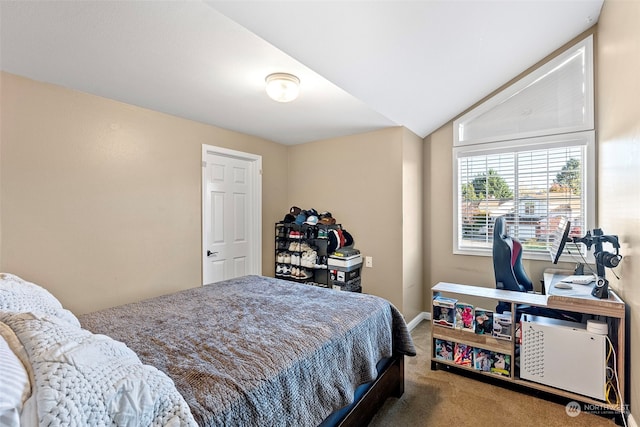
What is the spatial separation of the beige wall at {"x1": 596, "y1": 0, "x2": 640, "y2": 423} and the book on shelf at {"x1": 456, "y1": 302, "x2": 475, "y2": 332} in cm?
94

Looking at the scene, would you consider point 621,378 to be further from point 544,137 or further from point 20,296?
point 20,296

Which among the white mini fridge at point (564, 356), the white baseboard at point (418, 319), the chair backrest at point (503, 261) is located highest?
the chair backrest at point (503, 261)

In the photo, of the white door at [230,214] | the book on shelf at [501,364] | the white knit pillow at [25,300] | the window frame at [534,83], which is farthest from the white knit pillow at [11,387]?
the window frame at [534,83]

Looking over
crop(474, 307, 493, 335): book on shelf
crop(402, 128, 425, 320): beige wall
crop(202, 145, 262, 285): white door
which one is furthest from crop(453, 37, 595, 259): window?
crop(202, 145, 262, 285): white door

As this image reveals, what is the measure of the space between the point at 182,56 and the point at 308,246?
2.56m

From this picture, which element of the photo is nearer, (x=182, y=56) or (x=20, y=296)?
(x=20, y=296)

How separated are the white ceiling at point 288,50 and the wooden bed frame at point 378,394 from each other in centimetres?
218

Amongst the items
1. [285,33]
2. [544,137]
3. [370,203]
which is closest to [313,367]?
[285,33]

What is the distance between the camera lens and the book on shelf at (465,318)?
8.24 feet

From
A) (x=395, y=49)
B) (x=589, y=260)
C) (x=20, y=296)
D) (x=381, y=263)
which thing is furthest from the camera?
(x=381, y=263)

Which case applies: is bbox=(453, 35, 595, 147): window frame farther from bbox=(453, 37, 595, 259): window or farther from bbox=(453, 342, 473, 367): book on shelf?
bbox=(453, 342, 473, 367): book on shelf

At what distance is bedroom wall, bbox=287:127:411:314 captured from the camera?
340cm

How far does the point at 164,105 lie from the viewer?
2691 mm

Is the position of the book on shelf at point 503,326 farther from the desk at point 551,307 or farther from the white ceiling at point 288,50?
the white ceiling at point 288,50
